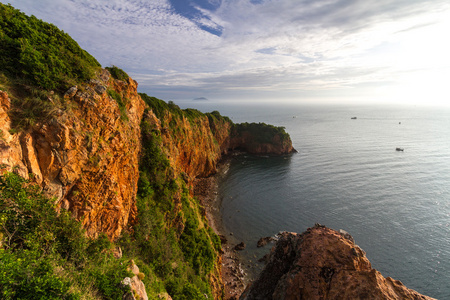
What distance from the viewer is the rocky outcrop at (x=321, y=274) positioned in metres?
8.89

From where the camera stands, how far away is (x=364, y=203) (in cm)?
4712

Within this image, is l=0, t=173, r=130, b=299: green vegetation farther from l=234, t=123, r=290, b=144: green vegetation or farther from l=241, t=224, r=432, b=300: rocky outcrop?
l=234, t=123, r=290, b=144: green vegetation

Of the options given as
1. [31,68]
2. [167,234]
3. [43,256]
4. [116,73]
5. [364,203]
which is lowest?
[364,203]

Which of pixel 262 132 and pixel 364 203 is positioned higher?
pixel 262 132

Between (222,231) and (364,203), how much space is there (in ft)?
117

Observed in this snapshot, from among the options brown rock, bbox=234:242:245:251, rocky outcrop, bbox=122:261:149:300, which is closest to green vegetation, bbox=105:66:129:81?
rocky outcrop, bbox=122:261:149:300

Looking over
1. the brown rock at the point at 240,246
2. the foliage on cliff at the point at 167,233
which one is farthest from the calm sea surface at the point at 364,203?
the foliage on cliff at the point at 167,233

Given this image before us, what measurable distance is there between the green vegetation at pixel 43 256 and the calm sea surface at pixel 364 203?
30.2m

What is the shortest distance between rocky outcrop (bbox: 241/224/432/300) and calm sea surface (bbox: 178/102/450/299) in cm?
2674

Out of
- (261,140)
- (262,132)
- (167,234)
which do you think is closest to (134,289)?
(167,234)

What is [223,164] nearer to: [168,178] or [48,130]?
[168,178]

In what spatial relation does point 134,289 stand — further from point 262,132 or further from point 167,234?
point 262,132

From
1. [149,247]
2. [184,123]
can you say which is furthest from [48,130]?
[184,123]

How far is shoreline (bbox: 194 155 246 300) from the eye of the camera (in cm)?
3050
